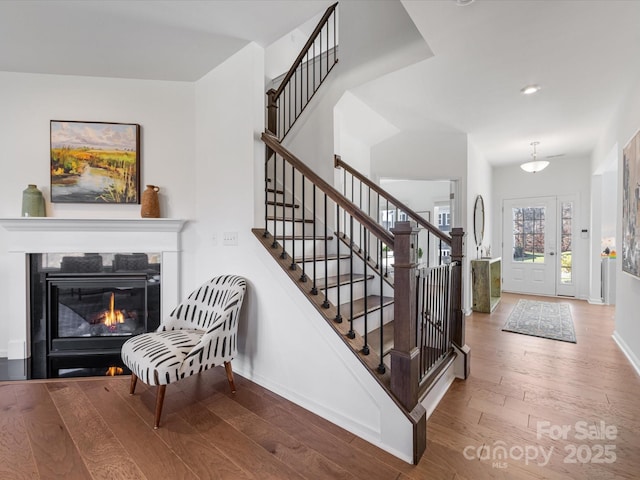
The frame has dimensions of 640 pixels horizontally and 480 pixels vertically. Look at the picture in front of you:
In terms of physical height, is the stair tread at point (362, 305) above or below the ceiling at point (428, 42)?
below

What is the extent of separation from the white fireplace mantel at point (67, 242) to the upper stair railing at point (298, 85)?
5.53ft

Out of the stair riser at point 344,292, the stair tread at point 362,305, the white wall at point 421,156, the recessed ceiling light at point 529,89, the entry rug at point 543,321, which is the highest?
the recessed ceiling light at point 529,89

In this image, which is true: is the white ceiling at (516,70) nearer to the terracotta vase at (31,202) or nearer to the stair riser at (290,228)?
the stair riser at (290,228)

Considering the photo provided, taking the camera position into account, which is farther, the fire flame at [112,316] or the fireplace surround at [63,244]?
the fire flame at [112,316]

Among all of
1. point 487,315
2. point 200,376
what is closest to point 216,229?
point 200,376

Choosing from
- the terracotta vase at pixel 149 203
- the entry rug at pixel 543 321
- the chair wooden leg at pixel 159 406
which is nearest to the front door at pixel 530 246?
the entry rug at pixel 543 321

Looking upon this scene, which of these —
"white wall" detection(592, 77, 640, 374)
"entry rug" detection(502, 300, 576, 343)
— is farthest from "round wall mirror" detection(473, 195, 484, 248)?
"white wall" detection(592, 77, 640, 374)

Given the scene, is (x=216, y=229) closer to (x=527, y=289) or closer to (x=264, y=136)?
(x=264, y=136)

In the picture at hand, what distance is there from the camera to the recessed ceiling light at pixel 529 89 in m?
3.12

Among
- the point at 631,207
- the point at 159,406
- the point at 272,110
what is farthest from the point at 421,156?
the point at 159,406

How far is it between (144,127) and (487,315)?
199 inches

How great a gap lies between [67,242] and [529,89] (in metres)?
4.79

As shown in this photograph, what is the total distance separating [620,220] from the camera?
321 cm

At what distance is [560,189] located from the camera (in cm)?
613
